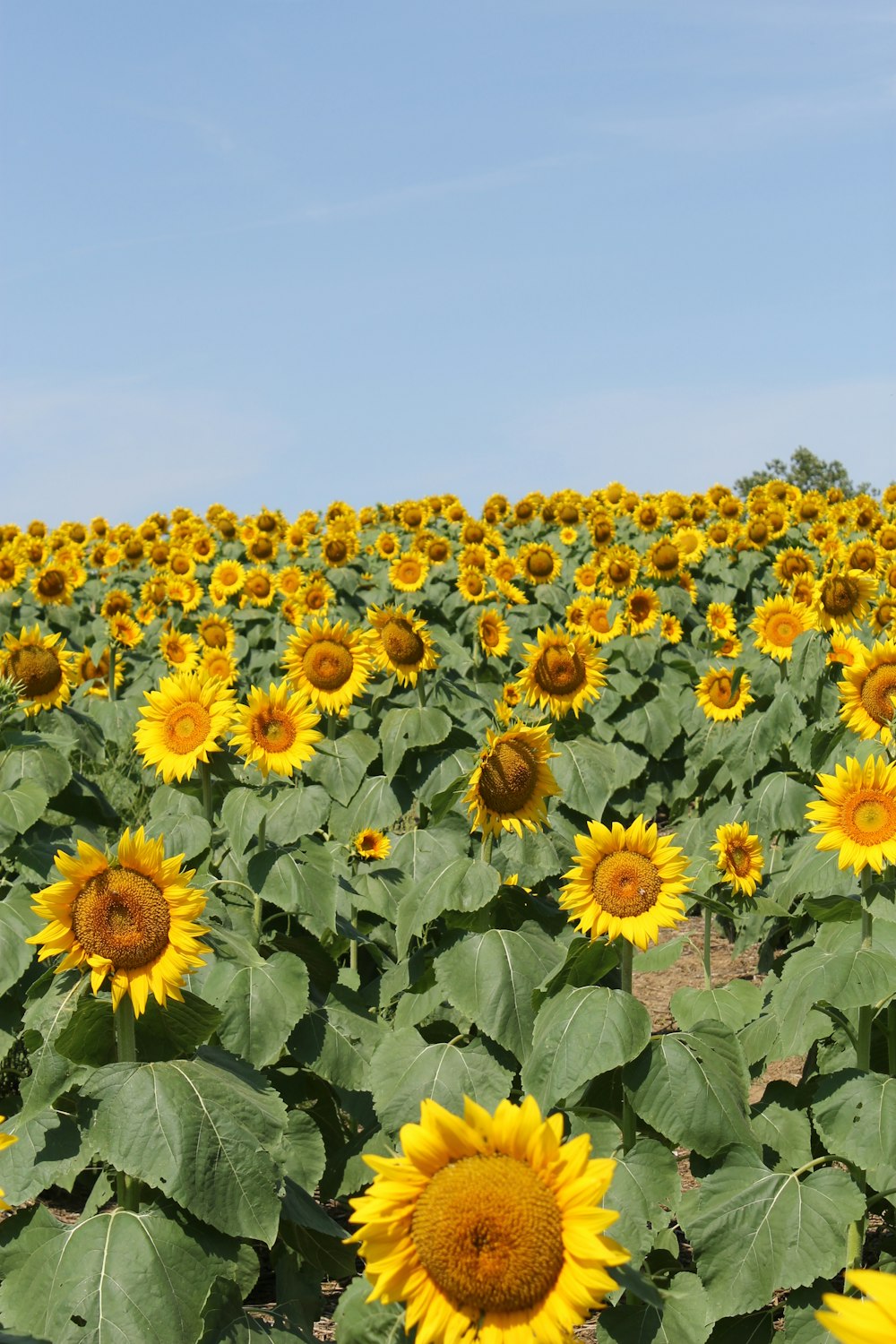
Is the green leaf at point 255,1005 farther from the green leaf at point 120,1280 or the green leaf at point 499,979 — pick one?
the green leaf at point 120,1280

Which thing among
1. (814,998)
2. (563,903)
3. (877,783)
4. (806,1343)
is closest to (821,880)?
(877,783)

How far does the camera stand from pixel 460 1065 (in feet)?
12.1

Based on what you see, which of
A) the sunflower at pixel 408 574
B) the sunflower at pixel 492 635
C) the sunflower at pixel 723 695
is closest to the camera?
the sunflower at pixel 723 695

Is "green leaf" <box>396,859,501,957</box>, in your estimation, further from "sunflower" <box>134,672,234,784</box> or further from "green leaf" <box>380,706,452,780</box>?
"green leaf" <box>380,706,452,780</box>

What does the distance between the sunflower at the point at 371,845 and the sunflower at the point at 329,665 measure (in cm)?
91

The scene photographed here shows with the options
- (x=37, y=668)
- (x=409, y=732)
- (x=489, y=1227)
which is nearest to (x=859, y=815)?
(x=489, y=1227)

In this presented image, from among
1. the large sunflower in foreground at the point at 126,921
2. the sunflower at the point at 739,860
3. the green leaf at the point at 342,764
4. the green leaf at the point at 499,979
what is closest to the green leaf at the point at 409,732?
the green leaf at the point at 342,764

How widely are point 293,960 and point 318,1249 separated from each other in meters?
0.85

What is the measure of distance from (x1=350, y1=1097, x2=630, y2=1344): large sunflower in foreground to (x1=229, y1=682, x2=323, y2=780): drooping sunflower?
2567 mm

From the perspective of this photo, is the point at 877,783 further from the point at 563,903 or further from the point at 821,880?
the point at 563,903

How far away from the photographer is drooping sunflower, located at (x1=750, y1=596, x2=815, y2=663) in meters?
8.05

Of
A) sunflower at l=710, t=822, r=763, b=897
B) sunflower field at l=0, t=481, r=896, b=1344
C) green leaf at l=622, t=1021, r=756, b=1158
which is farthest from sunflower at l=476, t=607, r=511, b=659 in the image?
green leaf at l=622, t=1021, r=756, b=1158

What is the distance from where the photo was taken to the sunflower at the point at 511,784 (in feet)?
13.2

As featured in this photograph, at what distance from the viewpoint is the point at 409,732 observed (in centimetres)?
580
